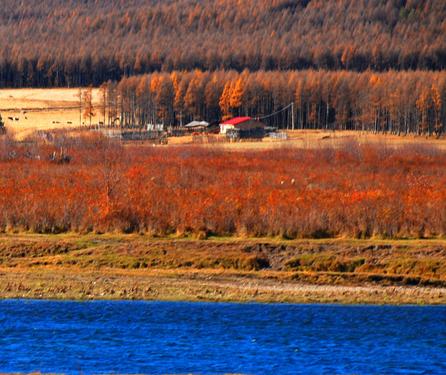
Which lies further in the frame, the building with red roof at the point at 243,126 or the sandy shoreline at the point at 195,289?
the building with red roof at the point at 243,126

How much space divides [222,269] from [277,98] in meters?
98.9

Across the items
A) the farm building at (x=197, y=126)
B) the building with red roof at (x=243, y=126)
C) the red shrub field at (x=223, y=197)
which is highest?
the red shrub field at (x=223, y=197)

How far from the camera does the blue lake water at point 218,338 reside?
71.8 feet

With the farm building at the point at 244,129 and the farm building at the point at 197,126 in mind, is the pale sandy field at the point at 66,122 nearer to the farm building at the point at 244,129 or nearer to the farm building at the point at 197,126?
the farm building at the point at 244,129

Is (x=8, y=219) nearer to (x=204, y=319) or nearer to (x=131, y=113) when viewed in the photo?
(x=204, y=319)

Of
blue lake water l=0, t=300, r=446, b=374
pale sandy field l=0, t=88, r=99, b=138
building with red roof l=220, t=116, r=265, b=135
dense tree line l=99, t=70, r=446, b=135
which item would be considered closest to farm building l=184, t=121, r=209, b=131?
dense tree line l=99, t=70, r=446, b=135

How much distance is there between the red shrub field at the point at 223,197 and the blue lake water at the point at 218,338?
9.81 meters

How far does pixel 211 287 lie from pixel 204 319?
3437mm

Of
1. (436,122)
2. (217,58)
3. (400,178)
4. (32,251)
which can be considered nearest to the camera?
(32,251)

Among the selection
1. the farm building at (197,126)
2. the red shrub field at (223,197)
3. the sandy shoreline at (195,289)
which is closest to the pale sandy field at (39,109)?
the farm building at (197,126)

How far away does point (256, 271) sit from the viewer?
106ft

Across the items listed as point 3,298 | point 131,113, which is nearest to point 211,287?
point 3,298

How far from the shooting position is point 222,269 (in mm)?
32375

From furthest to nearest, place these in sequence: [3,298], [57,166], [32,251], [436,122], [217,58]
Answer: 1. [217,58]
2. [436,122]
3. [57,166]
4. [32,251]
5. [3,298]
